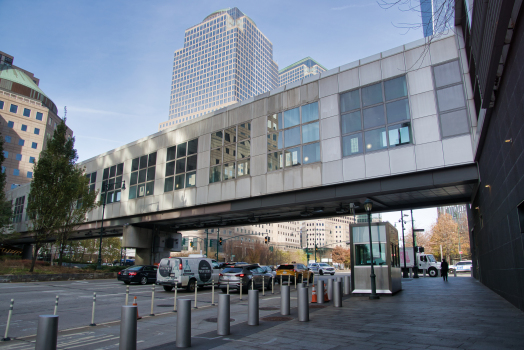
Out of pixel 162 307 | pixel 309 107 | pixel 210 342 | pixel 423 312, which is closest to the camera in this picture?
pixel 210 342

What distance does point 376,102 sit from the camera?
21.5 meters

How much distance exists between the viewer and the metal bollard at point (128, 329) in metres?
5.88

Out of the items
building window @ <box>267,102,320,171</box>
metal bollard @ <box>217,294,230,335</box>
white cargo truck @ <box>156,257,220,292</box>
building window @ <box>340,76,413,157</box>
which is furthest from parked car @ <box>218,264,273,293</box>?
A: metal bollard @ <box>217,294,230,335</box>

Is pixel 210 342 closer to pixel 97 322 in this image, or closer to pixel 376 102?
pixel 97 322

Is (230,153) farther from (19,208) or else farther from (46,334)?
(19,208)

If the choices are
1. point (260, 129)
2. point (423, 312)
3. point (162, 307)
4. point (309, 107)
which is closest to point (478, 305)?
point (423, 312)

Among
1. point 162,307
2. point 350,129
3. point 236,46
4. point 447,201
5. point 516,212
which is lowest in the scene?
point 162,307

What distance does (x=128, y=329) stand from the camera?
5.94 metres

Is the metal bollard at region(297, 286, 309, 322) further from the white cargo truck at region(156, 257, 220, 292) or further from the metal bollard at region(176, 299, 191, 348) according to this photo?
the white cargo truck at region(156, 257, 220, 292)

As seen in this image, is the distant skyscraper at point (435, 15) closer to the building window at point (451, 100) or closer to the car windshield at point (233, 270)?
the building window at point (451, 100)

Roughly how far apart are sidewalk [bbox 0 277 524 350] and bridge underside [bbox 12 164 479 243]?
28.2 ft

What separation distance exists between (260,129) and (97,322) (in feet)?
62.2

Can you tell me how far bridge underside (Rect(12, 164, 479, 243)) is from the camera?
19.2 metres

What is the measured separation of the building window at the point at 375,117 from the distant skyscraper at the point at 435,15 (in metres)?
14.1
